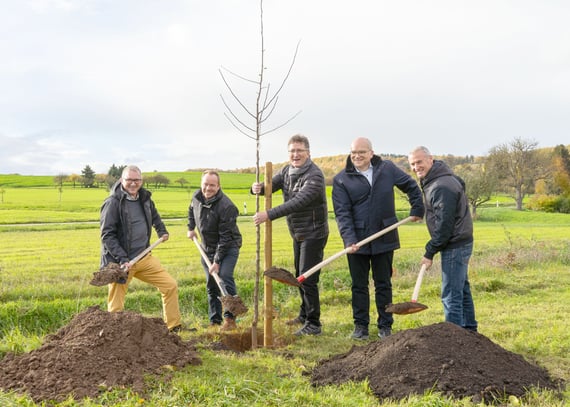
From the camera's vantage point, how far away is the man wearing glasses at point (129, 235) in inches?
254

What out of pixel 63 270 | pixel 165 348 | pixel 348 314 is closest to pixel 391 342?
pixel 165 348

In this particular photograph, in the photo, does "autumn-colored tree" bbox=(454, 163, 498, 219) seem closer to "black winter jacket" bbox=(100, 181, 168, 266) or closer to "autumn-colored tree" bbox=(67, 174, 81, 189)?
"black winter jacket" bbox=(100, 181, 168, 266)

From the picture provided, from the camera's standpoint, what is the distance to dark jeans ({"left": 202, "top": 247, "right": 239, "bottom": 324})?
6.96 m

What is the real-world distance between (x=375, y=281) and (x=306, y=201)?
140 cm

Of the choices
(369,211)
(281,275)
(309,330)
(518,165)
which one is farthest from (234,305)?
(518,165)

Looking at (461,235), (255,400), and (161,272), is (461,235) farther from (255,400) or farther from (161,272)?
(161,272)

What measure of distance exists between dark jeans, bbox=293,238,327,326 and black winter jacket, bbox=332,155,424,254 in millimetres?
453

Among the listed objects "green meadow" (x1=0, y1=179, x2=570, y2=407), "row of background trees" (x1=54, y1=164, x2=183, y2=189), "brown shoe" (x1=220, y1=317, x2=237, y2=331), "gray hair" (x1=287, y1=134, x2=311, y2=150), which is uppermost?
"row of background trees" (x1=54, y1=164, x2=183, y2=189)

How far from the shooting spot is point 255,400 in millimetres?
4227

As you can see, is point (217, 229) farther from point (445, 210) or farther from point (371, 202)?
point (445, 210)

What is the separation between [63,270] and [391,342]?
10.1 m

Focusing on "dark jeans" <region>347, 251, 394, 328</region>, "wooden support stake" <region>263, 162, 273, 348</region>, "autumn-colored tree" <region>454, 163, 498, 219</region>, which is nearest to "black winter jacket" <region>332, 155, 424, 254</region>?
"dark jeans" <region>347, 251, 394, 328</region>

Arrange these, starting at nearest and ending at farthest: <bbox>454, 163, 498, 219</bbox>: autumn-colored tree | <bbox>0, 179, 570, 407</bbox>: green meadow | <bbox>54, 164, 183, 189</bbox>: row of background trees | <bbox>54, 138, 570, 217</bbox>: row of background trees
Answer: <bbox>0, 179, 570, 407</bbox>: green meadow → <bbox>454, 163, 498, 219</bbox>: autumn-colored tree → <bbox>54, 138, 570, 217</bbox>: row of background trees → <bbox>54, 164, 183, 189</bbox>: row of background trees

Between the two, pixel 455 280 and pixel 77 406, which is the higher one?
pixel 455 280
